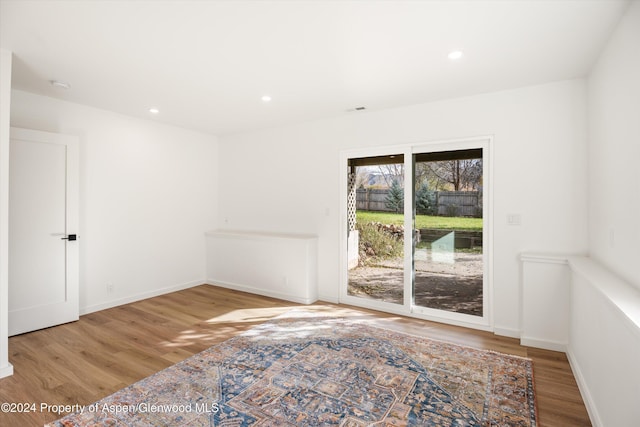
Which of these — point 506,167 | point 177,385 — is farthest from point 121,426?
point 506,167

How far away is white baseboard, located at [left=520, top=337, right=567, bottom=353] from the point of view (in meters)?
3.06

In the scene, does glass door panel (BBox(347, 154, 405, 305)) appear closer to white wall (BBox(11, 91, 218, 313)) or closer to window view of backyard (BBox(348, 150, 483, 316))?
window view of backyard (BBox(348, 150, 483, 316))

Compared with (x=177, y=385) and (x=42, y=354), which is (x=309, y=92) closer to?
(x=177, y=385)

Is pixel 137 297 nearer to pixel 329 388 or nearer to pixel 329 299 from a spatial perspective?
pixel 329 299

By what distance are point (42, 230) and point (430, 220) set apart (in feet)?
14.8

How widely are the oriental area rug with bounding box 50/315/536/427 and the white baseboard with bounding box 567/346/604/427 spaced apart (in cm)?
31

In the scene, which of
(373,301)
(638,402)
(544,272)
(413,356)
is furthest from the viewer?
(373,301)

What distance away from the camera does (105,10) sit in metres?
2.08

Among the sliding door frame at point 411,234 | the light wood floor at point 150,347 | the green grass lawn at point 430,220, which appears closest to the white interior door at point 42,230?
the light wood floor at point 150,347

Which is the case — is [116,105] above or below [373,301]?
above

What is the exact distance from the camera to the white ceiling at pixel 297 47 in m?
2.08

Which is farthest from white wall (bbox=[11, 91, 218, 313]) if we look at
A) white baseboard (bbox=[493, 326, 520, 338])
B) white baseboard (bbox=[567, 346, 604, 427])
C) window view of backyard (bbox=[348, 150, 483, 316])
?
white baseboard (bbox=[567, 346, 604, 427])

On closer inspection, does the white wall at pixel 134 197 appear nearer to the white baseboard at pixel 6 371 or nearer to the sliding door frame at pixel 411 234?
the white baseboard at pixel 6 371

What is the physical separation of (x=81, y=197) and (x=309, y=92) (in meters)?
3.18
